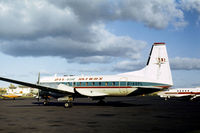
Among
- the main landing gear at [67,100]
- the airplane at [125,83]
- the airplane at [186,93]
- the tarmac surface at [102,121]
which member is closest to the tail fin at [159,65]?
the airplane at [125,83]

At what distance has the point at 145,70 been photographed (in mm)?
24922

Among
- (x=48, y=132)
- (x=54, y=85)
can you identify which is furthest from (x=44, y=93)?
(x=48, y=132)

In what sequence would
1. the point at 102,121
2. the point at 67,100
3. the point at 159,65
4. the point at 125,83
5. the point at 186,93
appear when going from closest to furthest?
the point at 102,121 → the point at 159,65 → the point at 125,83 → the point at 67,100 → the point at 186,93

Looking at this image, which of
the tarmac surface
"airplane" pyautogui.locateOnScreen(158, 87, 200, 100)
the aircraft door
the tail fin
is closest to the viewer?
the tarmac surface

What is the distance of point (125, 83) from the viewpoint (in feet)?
81.3

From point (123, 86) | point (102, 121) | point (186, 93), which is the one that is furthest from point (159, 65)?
point (186, 93)

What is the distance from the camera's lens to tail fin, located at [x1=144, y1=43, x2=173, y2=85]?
23.9m

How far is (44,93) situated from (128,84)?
41.3ft

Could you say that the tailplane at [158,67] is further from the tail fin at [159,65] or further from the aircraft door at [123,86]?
the aircraft door at [123,86]

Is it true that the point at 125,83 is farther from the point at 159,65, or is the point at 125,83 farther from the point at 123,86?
the point at 159,65

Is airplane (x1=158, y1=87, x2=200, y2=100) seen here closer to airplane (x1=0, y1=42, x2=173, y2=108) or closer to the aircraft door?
airplane (x1=0, y1=42, x2=173, y2=108)

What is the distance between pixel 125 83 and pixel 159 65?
4.74 m

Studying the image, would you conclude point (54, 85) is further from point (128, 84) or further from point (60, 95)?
point (128, 84)

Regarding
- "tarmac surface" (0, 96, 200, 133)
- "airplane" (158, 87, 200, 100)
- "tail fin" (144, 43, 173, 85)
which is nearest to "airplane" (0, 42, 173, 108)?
"tail fin" (144, 43, 173, 85)
